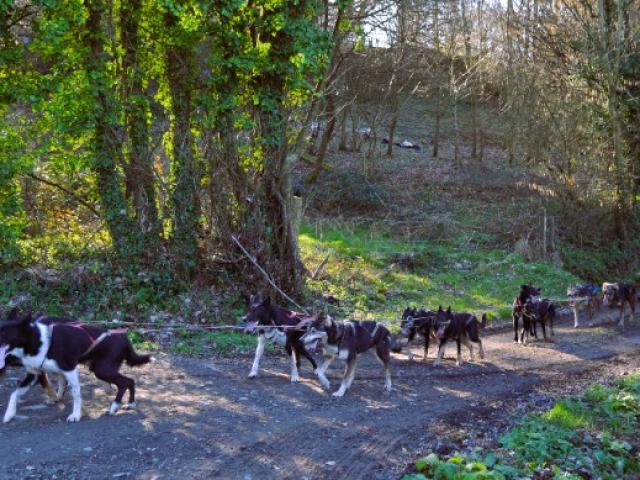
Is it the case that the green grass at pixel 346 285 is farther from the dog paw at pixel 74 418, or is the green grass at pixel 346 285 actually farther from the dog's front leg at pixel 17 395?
the dog paw at pixel 74 418

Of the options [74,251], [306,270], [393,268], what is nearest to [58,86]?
[74,251]

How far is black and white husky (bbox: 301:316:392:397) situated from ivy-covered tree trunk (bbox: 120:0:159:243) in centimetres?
581

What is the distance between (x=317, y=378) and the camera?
35.0 feet

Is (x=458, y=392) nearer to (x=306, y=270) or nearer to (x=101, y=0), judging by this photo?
(x=306, y=270)

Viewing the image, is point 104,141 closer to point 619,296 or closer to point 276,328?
point 276,328

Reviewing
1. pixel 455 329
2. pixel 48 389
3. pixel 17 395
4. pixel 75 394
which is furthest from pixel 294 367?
pixel 17 395

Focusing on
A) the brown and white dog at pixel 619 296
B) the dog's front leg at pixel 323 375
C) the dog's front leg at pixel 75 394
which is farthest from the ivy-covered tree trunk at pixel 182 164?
the brown and white dog at pixel 619 296

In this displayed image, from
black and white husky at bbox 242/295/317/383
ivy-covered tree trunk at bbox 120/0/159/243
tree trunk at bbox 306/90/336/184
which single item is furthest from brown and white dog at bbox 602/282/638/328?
tree trunk at bbox 306/90/336/184

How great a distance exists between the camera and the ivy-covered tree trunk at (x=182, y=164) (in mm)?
14258

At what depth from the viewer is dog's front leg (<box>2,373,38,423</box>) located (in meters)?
8.11

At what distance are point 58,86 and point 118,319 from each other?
4690mm

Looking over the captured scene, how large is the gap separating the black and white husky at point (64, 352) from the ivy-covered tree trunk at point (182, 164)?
5574mm

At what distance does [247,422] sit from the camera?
8.48 metres

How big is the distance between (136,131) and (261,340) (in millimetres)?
6376
